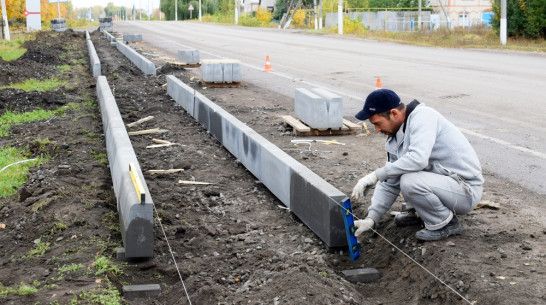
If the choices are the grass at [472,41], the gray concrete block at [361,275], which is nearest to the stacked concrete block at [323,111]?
the gray concrete block at [361,275]

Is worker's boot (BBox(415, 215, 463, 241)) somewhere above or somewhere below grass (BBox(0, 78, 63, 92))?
below

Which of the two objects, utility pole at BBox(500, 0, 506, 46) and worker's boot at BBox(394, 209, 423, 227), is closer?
worker's boot at BBox(394, 209, 423, 227)

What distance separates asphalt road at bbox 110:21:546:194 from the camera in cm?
A: 888

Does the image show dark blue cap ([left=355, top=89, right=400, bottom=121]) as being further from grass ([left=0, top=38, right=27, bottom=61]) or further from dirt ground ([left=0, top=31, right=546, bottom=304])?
grass ([left=0, top=38, right=27, bottom=61])

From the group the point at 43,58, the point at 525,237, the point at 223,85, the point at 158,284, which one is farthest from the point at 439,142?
the point at 43,58

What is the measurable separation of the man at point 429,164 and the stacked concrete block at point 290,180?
56 cm

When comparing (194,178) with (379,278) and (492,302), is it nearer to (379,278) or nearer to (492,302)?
(379,278)

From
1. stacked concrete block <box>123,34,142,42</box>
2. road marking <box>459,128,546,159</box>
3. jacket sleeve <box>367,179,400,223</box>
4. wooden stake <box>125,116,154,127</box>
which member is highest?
stacked concrete block <box>123,34,142,42</box>

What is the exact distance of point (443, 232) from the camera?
18.3 feet

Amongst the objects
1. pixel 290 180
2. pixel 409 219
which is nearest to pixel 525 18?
pixel 290 180

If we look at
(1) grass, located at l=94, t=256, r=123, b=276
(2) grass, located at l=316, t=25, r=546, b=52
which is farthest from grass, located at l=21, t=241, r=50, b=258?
(2) grass, located at l=316, t=25, r=546, b=52

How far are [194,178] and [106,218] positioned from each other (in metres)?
1.82

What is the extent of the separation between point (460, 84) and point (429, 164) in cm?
1092

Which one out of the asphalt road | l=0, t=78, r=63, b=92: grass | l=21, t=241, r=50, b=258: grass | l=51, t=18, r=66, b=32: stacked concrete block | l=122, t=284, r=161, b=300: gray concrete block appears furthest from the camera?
l=51, t=18, r=66, b=32: stacked concrete block
